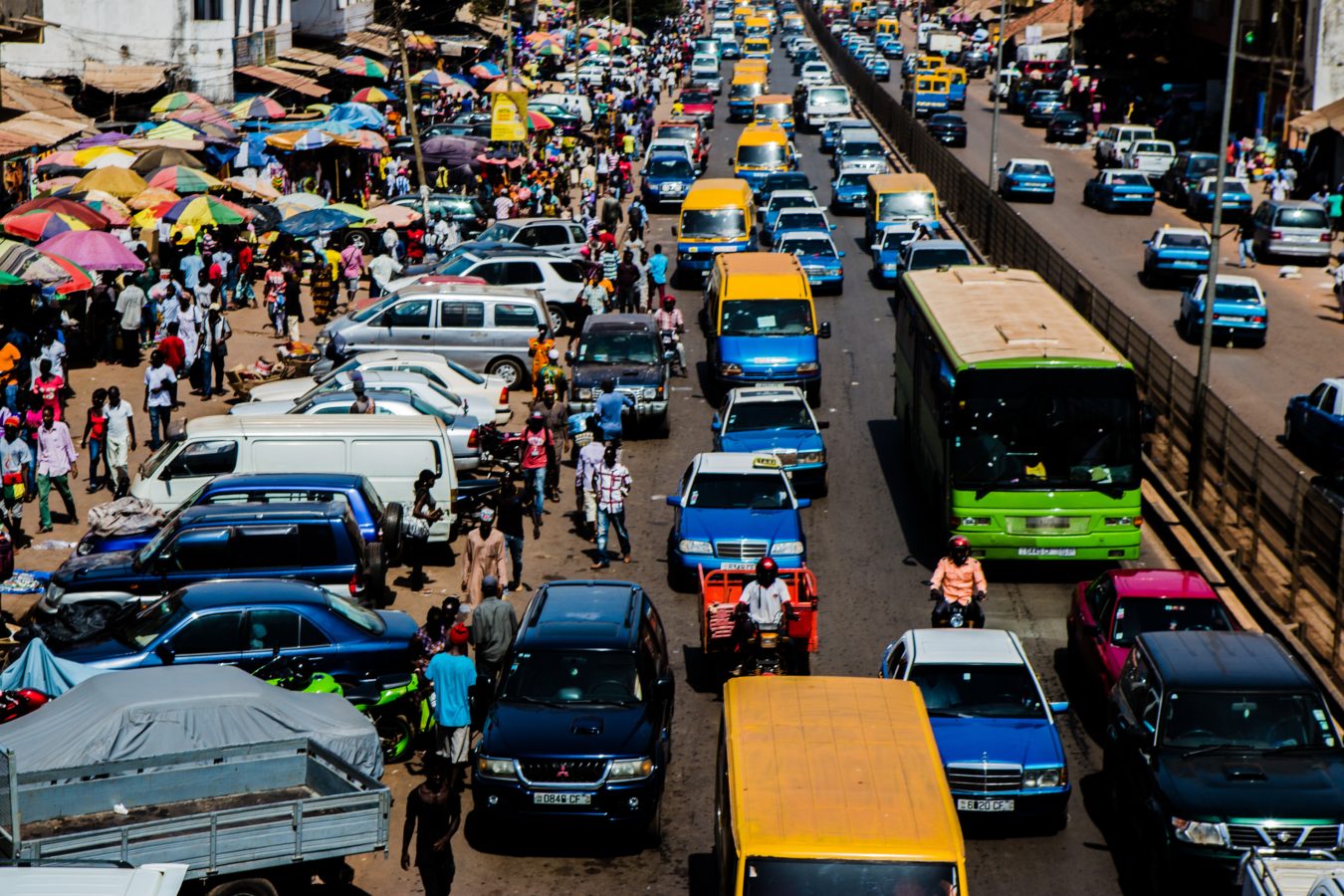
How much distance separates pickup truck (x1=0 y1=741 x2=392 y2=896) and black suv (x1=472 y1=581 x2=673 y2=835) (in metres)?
1.65

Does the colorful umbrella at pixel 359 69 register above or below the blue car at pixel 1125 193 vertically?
above

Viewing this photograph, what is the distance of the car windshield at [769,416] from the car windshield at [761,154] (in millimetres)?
30926

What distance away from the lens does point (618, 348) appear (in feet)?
91.2

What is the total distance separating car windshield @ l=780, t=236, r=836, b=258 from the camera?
38594 millimetres

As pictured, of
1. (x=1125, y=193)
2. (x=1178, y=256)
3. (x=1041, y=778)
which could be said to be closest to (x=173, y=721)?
(x=1041, y=778)

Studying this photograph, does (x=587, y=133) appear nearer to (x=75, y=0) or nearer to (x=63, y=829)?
(x=75, y=0)

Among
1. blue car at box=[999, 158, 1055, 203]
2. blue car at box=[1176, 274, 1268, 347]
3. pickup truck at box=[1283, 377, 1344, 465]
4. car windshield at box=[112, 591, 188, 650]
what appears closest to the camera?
car windshield at box=[112, 591, 188, 650]

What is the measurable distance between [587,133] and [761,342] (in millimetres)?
36492

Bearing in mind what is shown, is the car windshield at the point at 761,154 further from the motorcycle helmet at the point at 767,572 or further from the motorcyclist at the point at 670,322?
the motorcycle helmet at the point at 767,572

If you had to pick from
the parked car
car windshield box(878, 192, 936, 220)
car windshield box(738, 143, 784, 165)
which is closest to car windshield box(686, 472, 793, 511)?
the parked car

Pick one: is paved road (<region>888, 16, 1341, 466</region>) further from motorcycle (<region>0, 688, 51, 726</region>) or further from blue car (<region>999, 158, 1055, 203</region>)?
motorcycle (<region>0, 688, 51, 726</region>)

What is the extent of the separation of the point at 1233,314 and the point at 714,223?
12313 millimetres

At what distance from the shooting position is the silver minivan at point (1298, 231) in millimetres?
44188

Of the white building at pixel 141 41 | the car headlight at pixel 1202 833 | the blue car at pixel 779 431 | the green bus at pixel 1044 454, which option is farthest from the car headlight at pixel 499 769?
the white building at pixel 141 41
